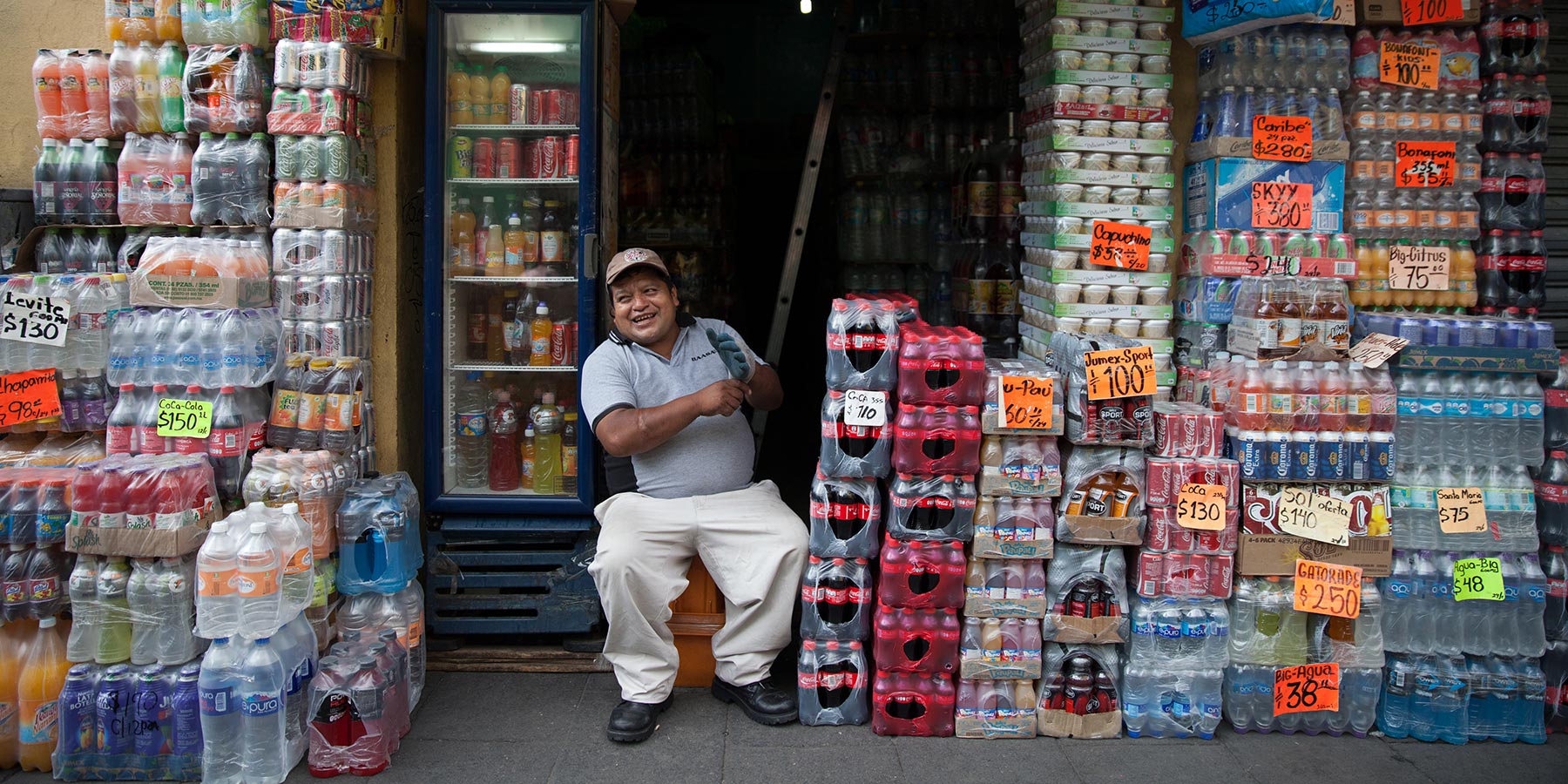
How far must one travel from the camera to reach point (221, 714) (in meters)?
3.54

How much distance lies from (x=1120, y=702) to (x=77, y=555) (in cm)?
356

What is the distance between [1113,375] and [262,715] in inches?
117

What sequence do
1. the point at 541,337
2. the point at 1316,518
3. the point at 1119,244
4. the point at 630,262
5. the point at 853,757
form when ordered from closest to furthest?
1. the point at 853,757
2. the point at 1316,518
3. the point at 630,262
4. the point at 1119,244
5. the point at 541,337

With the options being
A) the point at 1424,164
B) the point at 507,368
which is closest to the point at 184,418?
the point at 507,368

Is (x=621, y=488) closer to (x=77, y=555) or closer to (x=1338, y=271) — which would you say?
(x=77, y=555)

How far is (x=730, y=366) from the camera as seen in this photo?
4234 millimetres

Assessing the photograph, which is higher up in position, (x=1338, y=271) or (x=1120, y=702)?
(x=1338, y=271)

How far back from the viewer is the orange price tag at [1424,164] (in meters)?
4.38

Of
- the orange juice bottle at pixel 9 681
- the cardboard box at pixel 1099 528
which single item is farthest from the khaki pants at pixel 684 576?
the orange juice bottle at pixel 9 681

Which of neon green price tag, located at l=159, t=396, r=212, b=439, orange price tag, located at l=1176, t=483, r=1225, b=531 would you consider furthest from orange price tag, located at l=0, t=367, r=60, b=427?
orange price tag, located at l=1176, t=483, r=1225, b=531

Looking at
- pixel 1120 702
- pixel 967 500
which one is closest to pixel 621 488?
pixel 967 500

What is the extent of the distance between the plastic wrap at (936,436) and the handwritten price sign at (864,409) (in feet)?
0.23

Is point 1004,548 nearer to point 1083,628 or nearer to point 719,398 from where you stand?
point 1083,628

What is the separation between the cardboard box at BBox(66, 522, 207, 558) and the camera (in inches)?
143
